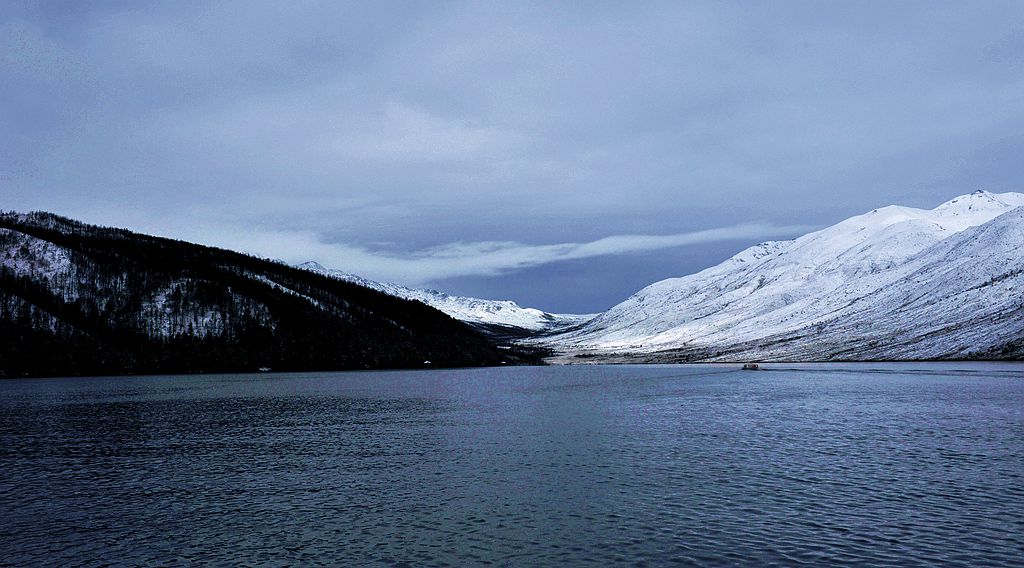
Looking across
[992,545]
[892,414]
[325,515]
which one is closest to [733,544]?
[992,545]

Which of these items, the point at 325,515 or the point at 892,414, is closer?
the point at 325,515

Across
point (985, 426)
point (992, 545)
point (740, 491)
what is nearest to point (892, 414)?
point (985, 426)

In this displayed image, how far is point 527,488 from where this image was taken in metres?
50.7

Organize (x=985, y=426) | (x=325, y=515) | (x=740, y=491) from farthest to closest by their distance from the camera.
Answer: (x=985, y=426) → (x=740, y=491) → (x=325, y=515)

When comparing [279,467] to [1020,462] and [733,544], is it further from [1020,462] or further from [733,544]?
[1020,462]

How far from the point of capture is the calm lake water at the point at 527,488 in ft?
118

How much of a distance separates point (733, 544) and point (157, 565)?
95.6 ft

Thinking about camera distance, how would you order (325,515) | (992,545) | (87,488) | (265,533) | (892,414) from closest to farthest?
1. (992,545)
2. (265,533)
3. (325,515)
4. (87,488)
5. (892,414)

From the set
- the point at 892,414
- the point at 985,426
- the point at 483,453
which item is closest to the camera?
the point at 483,453

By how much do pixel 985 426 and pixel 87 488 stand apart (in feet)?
288

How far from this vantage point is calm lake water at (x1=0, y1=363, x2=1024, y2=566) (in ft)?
118

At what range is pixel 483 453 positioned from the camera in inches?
2635

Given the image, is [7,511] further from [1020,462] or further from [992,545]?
[1020,462]

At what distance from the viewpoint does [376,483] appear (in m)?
53.2
